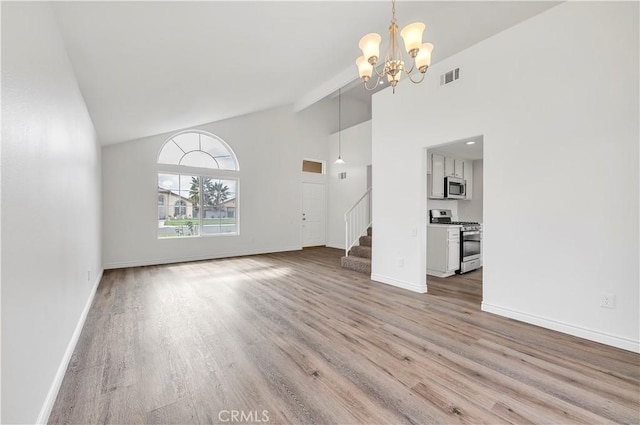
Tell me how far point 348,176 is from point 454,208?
3.03 m

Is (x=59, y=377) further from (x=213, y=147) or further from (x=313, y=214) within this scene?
(x=313, y=214)

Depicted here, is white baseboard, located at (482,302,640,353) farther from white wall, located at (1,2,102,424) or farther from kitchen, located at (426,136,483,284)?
white wall, located at (1,2,102,424)

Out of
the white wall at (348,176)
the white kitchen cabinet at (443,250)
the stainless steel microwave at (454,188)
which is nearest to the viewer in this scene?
the white kitchen cabinet at (443,250)

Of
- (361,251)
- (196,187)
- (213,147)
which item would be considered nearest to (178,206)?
(196,187)

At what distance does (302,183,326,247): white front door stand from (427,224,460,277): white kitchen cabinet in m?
4.10

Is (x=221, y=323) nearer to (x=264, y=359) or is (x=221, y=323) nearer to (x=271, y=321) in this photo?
(x=271, y=321)

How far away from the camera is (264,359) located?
2.19m

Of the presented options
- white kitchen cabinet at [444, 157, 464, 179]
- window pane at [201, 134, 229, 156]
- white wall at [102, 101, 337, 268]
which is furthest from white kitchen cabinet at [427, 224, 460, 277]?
window pane at [201, 134, 229, 156]

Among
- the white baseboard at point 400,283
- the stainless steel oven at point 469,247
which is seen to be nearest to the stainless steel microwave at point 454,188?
the stainless steel oven at point 469,247

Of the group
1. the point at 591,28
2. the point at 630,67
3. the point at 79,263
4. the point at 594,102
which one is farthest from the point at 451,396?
the point at 79,263

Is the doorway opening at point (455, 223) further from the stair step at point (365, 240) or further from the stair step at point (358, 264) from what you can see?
the stair step at point (365, 240)

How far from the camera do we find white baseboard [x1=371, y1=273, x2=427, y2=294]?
394cm

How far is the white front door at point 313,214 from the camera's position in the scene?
27.2 feet

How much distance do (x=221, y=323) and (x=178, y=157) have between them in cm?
465
